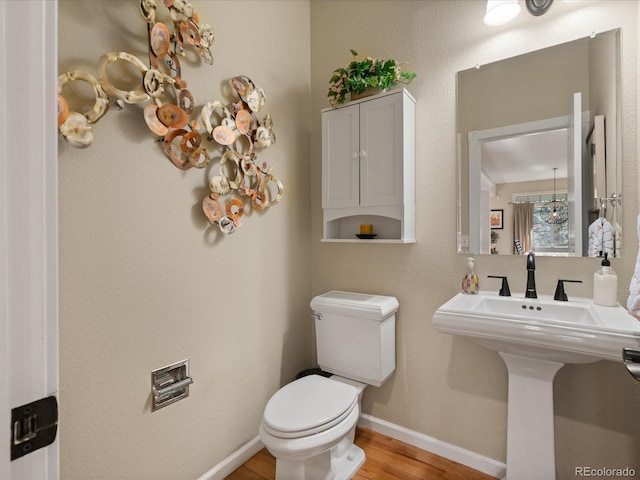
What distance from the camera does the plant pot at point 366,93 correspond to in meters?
1.78

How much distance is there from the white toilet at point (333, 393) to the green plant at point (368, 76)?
1179 mm

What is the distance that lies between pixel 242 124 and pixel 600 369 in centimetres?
198

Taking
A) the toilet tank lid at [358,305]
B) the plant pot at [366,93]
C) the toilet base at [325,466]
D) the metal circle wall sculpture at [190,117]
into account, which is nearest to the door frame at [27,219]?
the metal circle wall sculpture at [190,117]

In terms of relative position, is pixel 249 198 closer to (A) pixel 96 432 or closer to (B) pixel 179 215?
(B) pixel 179 215

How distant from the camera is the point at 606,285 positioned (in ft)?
4.33

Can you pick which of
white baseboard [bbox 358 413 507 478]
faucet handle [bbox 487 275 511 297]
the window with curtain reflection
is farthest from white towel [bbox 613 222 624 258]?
white baseboard [bbox 358 413 507 478]

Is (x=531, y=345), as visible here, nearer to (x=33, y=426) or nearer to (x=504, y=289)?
(x=504, y=289)

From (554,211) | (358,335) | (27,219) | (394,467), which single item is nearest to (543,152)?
(554,211)

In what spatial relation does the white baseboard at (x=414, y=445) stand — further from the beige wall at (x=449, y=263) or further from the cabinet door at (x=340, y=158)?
the cabinet door at (x=340, y=158)

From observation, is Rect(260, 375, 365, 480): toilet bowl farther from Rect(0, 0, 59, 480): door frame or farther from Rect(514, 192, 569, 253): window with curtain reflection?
Rect(514, 192, 569, 253): window with curtain reflection

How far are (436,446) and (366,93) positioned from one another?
1988 millimetres

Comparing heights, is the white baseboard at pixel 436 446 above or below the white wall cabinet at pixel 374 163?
below

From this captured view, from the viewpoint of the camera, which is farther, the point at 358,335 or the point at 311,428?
the point at 358,335

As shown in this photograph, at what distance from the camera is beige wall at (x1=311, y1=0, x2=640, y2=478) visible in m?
1.38
